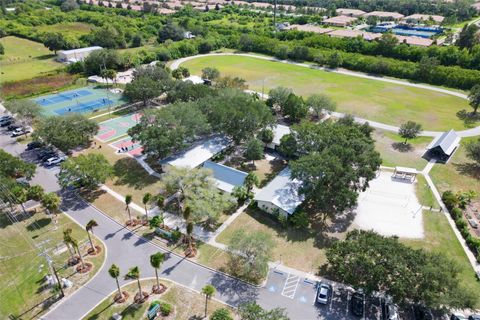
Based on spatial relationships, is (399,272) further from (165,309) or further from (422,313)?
→ (165,309)

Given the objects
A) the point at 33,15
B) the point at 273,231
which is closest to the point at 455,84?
the point at 273,231

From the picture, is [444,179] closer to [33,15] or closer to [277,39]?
[277,39]

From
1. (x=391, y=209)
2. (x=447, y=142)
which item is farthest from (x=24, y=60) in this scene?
(x=447, y=142)

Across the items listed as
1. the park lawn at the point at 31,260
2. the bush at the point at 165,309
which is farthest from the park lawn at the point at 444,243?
the park lawn at the point at 31,260

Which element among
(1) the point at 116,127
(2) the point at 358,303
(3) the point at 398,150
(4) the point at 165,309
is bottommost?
(2) the point at 358,303

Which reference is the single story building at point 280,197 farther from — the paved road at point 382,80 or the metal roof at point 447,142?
the paved road at point 382,80
